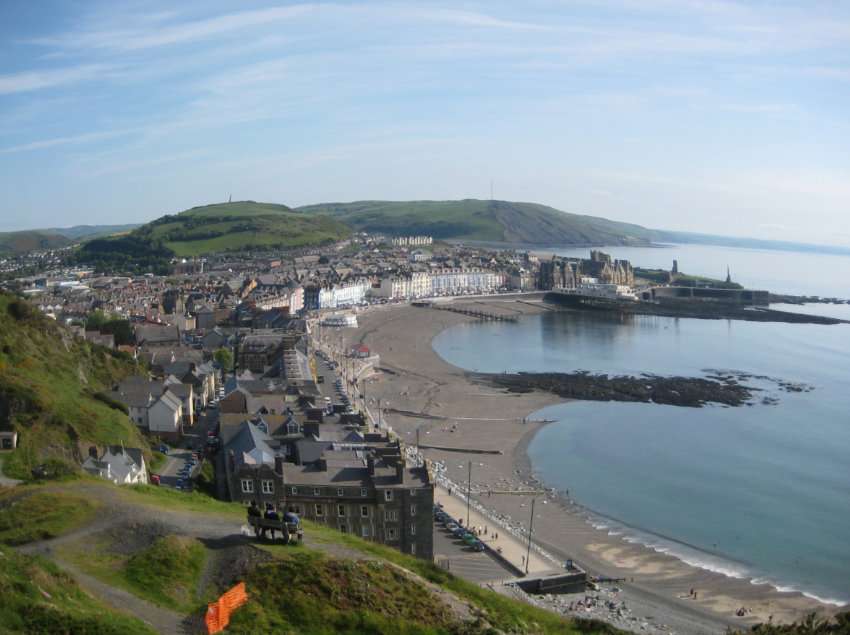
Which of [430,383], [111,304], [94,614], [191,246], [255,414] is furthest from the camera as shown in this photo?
[191,246]

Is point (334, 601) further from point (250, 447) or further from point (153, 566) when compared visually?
point (250, 447)

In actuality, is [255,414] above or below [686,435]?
above

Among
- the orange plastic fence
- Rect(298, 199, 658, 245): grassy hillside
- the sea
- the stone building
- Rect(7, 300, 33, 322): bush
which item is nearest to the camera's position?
the orange plastic fence

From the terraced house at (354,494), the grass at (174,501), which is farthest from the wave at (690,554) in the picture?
the grass at (174,501)

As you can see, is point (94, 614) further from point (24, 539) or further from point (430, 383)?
point (430, 383)

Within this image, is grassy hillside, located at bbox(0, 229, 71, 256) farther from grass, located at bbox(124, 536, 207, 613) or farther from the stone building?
grass, located at bbox(124, 536, 207, 613)

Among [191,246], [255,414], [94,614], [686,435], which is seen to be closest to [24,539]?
[94,614]

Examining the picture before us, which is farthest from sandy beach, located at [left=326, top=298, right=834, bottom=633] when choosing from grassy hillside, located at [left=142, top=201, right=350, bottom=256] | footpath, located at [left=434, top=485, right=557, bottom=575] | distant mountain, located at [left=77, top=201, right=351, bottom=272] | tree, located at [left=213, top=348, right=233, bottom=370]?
grassy hillside, located at [left=142, top=201, right=350, bottom=256]
